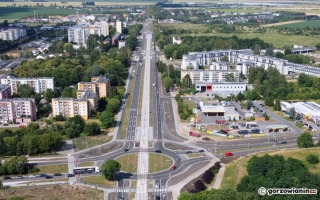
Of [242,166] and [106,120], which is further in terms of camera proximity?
→ [106,120]

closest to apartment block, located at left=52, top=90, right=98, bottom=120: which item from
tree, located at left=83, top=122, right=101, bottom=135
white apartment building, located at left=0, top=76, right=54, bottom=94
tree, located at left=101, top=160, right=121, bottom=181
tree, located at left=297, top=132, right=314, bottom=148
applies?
tree, located at left=83, top=122, right=101, bottom=135

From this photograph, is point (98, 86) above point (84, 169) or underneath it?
above

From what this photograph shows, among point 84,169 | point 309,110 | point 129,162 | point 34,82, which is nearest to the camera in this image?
point 84,169

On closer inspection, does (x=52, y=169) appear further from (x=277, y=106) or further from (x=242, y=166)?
(x=277, y=106)

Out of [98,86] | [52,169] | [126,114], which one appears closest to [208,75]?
[98,86]

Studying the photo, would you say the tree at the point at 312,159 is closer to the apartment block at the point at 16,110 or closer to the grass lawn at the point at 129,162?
the grass lawn at the point at 129,162

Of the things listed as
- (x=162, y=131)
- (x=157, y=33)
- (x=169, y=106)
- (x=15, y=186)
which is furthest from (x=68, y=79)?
(x=157, y=33)

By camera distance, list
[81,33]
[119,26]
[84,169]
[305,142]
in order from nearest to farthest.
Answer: [84,169], [305,142], [81,33], [119,26]

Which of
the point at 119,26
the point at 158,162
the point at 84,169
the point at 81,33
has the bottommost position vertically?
the point at 158,162
